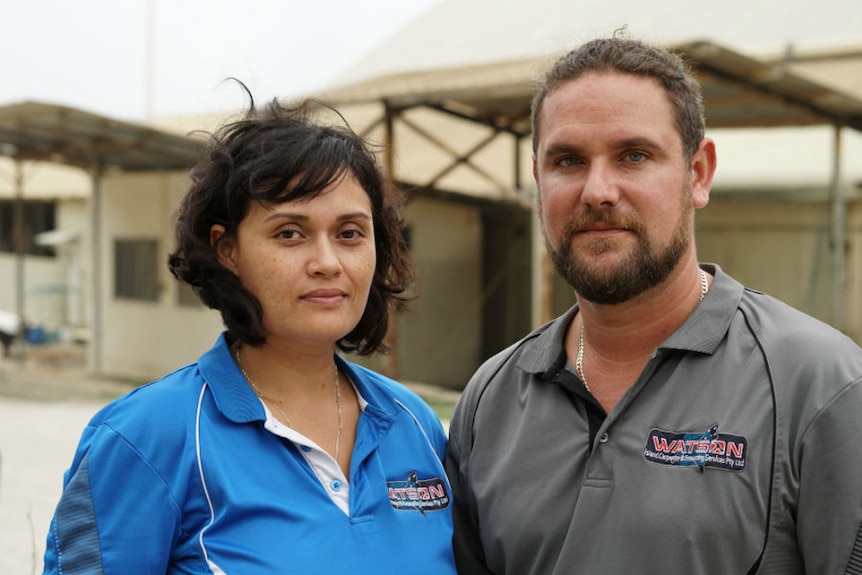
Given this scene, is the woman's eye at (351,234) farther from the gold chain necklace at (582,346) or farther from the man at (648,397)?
the gold chain necklace at (582,346)

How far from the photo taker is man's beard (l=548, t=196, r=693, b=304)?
2195mm

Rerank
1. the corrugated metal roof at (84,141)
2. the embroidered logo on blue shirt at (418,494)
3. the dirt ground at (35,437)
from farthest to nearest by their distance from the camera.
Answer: the corrugated metal roof at (84,141)
the dirt ground at (35,437)
the embroidered logo on blue shirt at (418,494)

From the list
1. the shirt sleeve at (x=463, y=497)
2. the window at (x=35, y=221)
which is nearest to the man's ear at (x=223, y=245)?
the shirt sleeve at (x=463, y=497)

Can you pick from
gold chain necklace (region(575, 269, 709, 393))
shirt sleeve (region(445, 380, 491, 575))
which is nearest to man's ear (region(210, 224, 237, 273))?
shirt sleeve (region(445, 380, 491, 575))

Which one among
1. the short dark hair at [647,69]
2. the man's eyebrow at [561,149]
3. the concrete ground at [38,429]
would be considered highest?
the short dark hair at [647,69]

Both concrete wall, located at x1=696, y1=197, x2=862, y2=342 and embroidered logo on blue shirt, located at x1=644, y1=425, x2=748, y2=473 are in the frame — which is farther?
concrete wall, located at x1=696, y1=197, x2=862, y2=342

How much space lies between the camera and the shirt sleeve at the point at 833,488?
1876 mm

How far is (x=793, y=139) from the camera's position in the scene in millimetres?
14719

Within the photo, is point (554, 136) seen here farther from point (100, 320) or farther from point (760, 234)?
point (100, 320)

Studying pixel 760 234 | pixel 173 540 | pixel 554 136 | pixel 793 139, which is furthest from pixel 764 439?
pixel 793 139

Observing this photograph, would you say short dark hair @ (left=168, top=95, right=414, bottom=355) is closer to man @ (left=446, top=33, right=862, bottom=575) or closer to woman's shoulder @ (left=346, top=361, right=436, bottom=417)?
woman's shoulder @ (left=346, top=361, right=436, bottom=417)

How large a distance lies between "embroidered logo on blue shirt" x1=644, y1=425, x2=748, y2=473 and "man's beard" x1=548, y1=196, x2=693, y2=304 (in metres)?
0.33

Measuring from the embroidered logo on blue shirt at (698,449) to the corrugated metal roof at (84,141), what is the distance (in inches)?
375

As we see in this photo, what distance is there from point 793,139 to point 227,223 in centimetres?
1398
